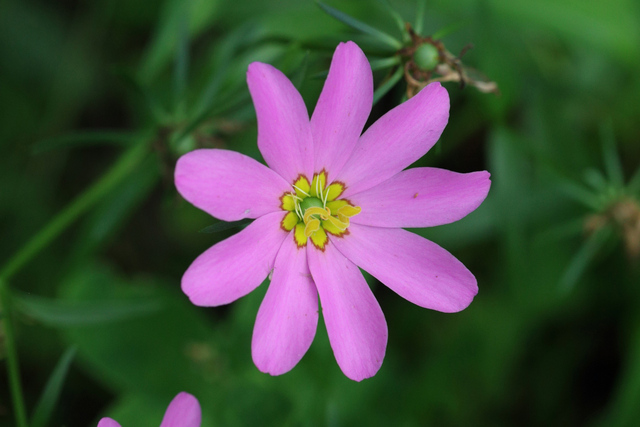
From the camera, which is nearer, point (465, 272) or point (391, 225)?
point (465, 272)

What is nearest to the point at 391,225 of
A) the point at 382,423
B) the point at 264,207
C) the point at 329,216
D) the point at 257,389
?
the point at 329,216

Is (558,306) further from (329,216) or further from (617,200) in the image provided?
(329,216)

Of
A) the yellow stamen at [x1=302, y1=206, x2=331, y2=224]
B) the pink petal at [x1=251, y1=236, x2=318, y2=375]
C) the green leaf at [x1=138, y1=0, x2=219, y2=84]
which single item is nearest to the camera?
the pink petal at [x1=251, y1=236, x2=318, y2=375]

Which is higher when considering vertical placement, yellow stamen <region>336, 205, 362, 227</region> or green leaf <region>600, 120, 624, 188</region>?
green leaf <region>600, 120, 624, 188</region>

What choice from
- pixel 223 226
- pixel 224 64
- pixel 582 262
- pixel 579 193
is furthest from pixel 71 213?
pixel 582 262

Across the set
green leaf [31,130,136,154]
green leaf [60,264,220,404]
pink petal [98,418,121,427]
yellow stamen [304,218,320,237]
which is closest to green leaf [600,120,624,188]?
yellow stamen [304,218,320,237]

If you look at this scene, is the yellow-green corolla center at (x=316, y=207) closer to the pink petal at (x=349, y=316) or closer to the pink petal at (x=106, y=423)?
the pink petal at (x=349, y=316)

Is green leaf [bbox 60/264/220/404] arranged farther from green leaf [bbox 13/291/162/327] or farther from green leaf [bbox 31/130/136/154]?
green leaf [bbox 31/130/136/154]

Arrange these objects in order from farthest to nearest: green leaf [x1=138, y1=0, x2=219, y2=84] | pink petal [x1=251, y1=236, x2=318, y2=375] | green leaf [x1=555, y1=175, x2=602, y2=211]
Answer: green leaf [x1=138, y1=0, x2=219, y2=84] < green leaf [x1=555, y1=175, x2=602, y2=211] < pink petal [x1=251, y1=236, x2=318, y2=375]
